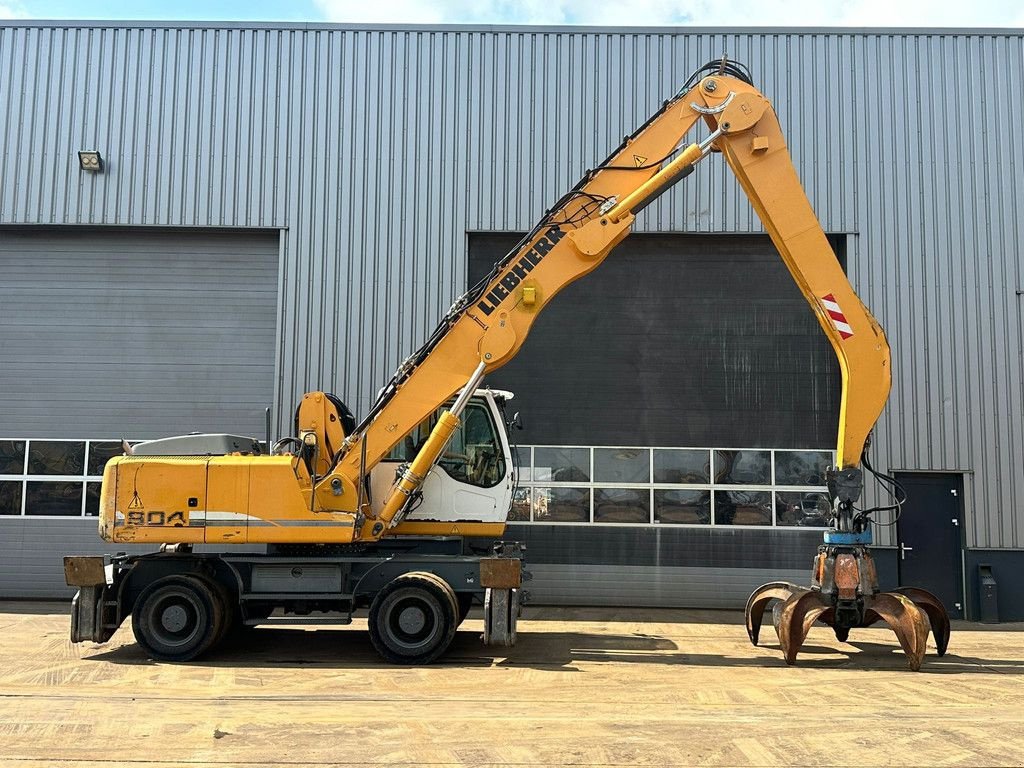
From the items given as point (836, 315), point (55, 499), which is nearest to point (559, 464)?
point (836, 315)

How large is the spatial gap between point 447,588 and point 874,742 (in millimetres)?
4559

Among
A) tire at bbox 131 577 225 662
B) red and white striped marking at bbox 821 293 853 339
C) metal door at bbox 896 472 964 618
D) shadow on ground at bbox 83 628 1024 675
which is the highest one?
red and white striped marking at bbox 821 293 853 339

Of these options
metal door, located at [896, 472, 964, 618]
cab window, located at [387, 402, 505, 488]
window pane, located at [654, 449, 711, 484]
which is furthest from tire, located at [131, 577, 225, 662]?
metal door, located at [896, 472, 964, 618]

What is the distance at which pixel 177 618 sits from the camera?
10055 mm

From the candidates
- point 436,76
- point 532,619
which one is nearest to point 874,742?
point 532,619

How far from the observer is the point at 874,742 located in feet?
21.8

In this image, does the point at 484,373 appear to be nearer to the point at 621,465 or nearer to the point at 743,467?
the point at 621,465

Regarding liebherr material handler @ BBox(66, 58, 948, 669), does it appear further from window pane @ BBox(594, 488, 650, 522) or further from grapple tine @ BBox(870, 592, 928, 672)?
window pane @ BBox(594, 488, 650, 522)

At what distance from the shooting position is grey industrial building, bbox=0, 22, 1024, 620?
47.4ft

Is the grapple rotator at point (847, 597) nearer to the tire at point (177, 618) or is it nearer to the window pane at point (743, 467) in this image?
the window pane at point (743, 467)

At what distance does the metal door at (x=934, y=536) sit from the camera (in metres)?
14.0

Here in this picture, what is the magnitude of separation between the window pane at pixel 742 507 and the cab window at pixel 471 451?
204 inches

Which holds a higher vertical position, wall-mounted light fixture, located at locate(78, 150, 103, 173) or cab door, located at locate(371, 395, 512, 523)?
wall-mounted light fixture, located at locate(78, 150, 103, 173)

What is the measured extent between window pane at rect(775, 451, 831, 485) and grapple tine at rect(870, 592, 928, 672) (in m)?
4.88
